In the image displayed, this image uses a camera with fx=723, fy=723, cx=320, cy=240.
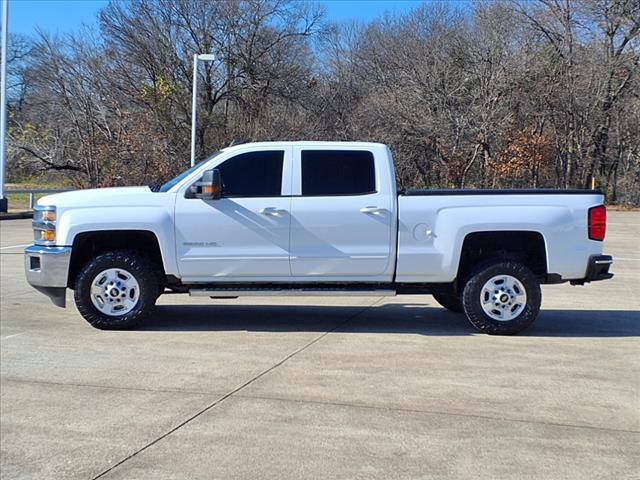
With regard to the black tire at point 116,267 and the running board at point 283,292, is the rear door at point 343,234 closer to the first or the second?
the running board at point 283,292

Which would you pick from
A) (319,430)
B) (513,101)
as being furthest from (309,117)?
(319,430)

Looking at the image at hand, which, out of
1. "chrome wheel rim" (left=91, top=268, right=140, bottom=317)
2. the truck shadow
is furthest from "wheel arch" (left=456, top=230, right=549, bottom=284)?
"chrome wheel rim" (left=91, top=268, right=140, bottom=317)

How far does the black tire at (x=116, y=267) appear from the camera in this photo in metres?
7.99

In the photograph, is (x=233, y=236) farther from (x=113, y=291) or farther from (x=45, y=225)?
(x=45, y=225)

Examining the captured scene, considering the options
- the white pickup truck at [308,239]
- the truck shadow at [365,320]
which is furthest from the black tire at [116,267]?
the truck shadow at [365,320]

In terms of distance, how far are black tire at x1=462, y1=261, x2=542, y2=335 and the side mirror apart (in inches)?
117

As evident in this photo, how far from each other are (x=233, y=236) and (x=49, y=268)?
204 centimetres

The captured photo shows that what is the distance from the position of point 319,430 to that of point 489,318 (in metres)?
3.61

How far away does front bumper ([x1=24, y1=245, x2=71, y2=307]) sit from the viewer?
7.93 metres

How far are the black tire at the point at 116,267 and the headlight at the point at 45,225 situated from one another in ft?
1.63

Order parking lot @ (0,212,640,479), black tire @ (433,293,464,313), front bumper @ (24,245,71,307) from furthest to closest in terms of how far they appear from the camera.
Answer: black tire @ (433,293,464,313), front bumper @ (24,245,71,307), parking lot @ (0,212,640,479)

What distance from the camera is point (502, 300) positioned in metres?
8.05

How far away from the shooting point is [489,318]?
26.3 ft

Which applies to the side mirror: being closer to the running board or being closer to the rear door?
the rear door
